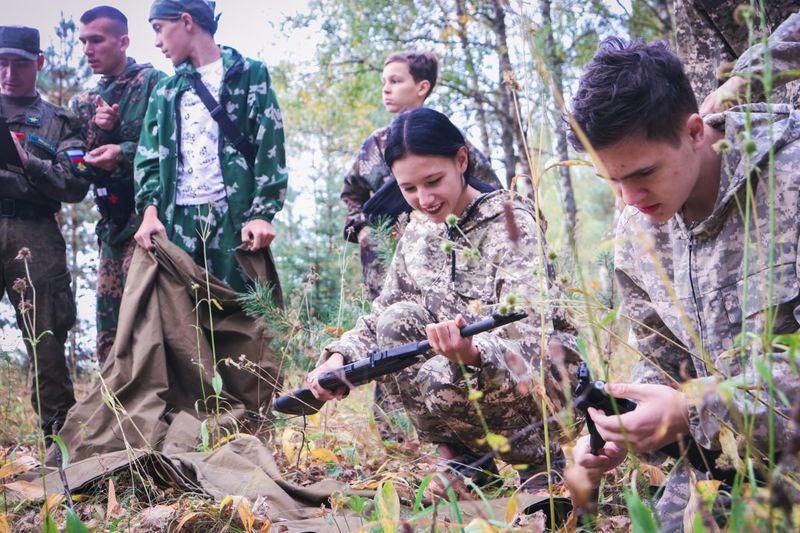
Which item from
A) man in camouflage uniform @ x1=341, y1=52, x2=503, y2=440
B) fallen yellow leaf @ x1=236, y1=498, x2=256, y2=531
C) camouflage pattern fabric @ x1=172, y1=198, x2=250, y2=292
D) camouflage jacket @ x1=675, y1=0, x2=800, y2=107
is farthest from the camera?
man in camouflage uniform @ x1=341, y1=52, x2=503, y2=440

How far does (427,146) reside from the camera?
9.80 ft

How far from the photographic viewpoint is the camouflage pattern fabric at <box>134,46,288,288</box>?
4.18m

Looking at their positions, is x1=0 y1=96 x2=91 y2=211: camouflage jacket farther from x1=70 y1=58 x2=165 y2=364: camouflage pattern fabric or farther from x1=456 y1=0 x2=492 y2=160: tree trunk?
x1=456 y1=0 x2=492 y2=160: tree trunk

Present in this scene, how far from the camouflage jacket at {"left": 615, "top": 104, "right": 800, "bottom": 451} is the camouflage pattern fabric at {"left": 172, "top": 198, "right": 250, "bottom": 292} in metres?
2.37

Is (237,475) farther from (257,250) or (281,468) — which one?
(257,250)

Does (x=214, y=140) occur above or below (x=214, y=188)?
above

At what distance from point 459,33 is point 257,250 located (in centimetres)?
558

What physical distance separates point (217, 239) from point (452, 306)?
67.3 inches

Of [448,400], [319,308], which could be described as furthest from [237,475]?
[319,308]

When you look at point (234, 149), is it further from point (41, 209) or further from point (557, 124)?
point (557, 124)

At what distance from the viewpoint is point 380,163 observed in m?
4.76

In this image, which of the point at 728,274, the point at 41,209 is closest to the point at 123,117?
the point at 41,209

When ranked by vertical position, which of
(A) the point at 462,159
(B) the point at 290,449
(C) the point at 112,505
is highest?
(A) the point at 462,159


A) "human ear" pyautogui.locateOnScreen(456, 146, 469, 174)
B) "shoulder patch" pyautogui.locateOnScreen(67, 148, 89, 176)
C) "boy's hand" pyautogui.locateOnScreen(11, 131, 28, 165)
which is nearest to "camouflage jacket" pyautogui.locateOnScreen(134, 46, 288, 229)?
"shoulder patch" pyautogui.locateOnScreen(67, 148, 89, 176)
